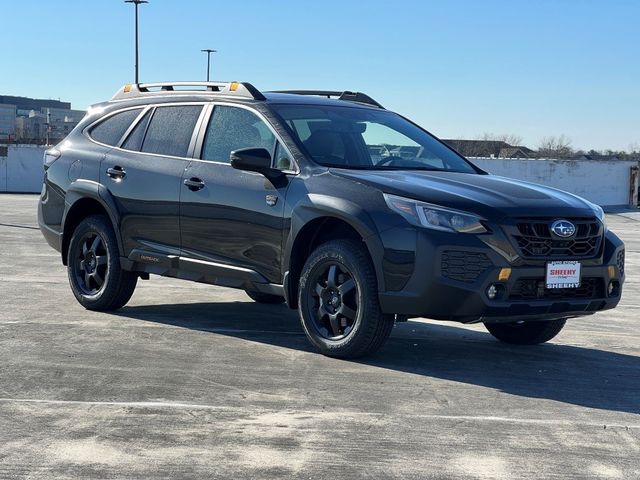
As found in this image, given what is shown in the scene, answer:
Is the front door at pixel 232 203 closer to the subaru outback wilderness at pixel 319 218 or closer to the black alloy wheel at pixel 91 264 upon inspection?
the subaru outback wilderness at pixel 319 218

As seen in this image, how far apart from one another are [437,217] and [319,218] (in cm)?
91

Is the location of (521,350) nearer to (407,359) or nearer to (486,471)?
(407,359)

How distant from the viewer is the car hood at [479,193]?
6336mm

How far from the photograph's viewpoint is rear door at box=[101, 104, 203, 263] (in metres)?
7.97

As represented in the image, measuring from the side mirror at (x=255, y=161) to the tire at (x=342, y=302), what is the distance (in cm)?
67

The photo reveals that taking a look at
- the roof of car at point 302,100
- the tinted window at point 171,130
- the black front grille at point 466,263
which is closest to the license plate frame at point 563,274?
the black front grille at point 466,263

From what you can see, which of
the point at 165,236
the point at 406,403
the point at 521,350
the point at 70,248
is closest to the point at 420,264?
the point at 406,403

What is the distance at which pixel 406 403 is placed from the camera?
569 centimetres

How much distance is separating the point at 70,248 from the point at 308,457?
480 cm

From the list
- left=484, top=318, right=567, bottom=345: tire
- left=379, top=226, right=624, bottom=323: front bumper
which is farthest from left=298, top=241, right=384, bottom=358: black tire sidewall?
left=484, top=318, right=567, bottom=345: tire

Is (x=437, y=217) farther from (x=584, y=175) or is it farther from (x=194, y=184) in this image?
(x=584, y=175)

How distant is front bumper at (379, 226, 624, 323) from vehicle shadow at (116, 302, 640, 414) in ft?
1.40

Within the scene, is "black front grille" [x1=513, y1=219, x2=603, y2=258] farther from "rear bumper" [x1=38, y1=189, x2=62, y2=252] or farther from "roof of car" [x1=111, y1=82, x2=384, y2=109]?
"rear bumper" [x1=38, y1=189, x2=62, y2=252]

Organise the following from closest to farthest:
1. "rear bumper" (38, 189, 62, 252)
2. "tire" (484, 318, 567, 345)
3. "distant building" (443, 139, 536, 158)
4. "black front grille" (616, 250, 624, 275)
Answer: "black front grille" (616, 250, 624, 275), "tire" (484, 318, 567, 345), "rear bumper" (38, 189, 62, 252), "distant building" (443, 139, 536, 158)
